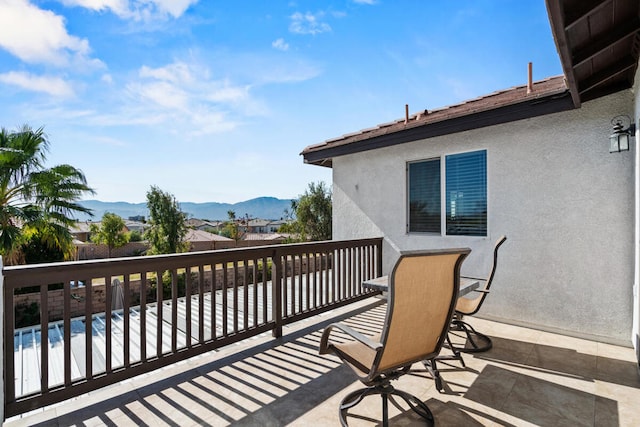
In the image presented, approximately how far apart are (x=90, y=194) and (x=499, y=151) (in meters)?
12.5

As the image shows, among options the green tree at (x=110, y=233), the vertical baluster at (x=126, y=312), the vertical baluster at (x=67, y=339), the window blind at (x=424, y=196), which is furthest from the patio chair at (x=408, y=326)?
the green tree at (x=110, y=233)

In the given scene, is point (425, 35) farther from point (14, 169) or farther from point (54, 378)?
point (14, 169)

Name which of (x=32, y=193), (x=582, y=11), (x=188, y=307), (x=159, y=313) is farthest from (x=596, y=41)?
(x=32, y=193)

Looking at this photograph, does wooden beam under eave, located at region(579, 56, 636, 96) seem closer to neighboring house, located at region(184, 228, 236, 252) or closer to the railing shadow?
the railing shadow

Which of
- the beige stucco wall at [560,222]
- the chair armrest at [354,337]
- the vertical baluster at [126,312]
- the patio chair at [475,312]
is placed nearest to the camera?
the chair armrest at [354,337]

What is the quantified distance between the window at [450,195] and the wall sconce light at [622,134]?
4.49 feet

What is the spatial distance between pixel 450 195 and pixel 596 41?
254 centimetres

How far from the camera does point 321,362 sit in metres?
3.09

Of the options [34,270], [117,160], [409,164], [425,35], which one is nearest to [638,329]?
[409,164]

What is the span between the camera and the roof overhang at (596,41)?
212cm

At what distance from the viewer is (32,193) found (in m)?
9.26

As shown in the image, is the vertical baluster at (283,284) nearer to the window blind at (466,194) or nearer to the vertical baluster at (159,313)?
the vertical baluster at (159,313)

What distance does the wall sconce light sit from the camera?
10.7 ft

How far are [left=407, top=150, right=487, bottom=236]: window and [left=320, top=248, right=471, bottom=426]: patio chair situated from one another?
9.27ft
